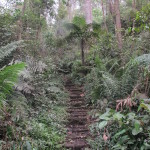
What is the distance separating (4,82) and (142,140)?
7.95 ft

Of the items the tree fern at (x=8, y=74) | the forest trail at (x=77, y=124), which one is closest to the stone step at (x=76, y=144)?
the forest trail at (x=77, y=124)

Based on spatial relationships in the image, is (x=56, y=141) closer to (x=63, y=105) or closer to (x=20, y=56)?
(x=63, y=105)

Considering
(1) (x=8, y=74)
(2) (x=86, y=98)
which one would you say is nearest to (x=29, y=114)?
(1) (x=8, y=74)

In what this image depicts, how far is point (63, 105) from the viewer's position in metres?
5.74

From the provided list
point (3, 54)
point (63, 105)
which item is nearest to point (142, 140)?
point (63, 105)

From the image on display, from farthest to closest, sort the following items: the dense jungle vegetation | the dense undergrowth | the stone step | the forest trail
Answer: the forest trail < the stone step < the dense jungle vegetation < the dense undergrowth

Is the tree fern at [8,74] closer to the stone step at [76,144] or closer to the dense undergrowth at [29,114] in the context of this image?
the dense undergrowth at [29,114]

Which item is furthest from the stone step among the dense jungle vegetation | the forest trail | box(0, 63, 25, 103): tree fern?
box(0, 63, 25, 103): tree fern

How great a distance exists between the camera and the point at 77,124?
15.1 ft

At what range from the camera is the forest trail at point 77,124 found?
3673 millimetres

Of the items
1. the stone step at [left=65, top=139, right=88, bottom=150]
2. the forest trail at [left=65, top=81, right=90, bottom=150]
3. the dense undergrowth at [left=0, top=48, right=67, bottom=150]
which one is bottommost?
the stone step at [left=65, top=139, right=88, bottom=150]

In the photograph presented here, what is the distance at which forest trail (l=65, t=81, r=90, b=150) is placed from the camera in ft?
12.1

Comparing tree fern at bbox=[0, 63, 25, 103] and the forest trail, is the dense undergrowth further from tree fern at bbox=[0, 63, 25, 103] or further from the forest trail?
the forest trail

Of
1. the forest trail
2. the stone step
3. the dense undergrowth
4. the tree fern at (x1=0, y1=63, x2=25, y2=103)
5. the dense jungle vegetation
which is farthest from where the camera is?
the forest trail
